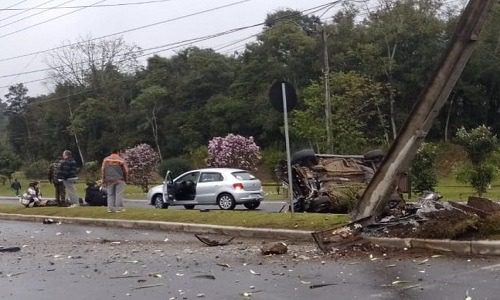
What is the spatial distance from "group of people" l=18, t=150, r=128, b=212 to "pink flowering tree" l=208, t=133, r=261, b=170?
60.4 ft

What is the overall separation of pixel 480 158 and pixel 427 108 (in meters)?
13.2

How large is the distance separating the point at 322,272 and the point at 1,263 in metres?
5.67

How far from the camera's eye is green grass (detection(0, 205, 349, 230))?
13430 mm

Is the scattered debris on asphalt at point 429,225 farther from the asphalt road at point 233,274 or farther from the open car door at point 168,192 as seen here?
the open car door at point 168,192

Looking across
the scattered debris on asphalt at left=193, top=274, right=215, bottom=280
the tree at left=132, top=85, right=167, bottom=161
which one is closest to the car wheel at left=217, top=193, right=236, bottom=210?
the scattered debris on asphalt at left=193, top=274, right=215, bottom=280

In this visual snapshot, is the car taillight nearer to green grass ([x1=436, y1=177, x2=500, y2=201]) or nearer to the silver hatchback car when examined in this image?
the silver hatchback car

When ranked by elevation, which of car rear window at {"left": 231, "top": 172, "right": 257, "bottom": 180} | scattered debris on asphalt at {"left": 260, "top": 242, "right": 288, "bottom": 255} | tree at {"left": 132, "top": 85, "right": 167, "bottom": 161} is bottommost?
scattered debris on asphalt at {"left": 260, "top": 242, "right": 288, "bottom": 255}

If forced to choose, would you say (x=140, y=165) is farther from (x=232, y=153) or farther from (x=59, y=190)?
(x=59, y=190)

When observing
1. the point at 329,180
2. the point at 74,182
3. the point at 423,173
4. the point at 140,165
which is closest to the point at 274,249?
the point at 329,180

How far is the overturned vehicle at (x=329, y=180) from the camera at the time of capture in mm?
17188

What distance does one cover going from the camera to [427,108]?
1114 centimetres

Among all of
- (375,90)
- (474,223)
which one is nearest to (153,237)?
(474,223)

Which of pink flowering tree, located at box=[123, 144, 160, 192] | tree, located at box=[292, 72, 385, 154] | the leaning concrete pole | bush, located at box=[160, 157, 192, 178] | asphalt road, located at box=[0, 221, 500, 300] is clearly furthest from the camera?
bush, located at box=[160, 157, 192, 178]

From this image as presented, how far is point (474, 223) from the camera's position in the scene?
1027 cm
